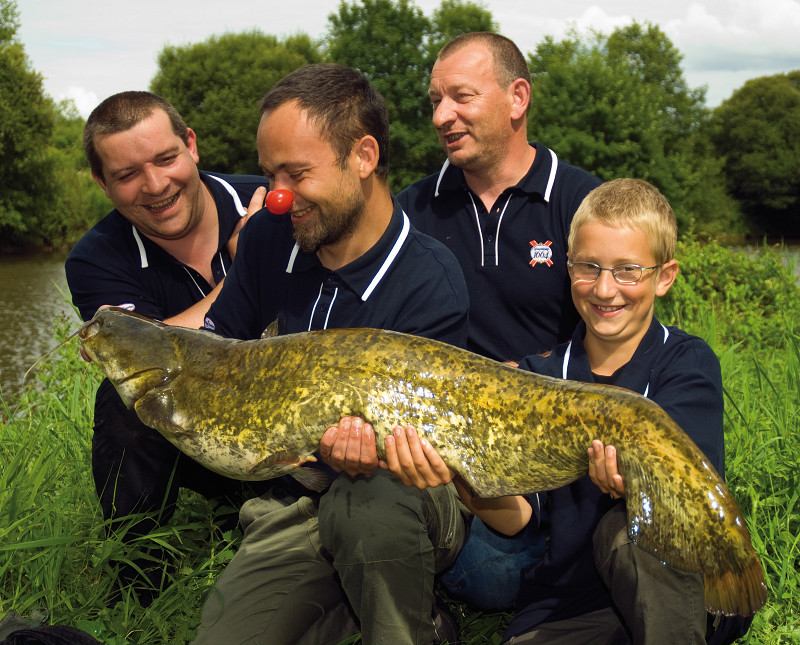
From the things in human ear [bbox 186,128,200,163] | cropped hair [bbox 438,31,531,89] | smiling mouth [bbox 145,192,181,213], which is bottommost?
smiling mouth [bbox 145,192,181,213]

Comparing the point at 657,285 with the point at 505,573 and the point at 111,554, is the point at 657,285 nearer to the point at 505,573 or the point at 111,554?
the point at 505,573

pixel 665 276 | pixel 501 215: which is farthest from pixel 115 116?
pixel 665 276

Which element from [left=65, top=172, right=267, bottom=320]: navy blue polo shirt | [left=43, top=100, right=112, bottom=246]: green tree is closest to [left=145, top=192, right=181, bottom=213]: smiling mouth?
[left=65, top=172, right=267, bottom=320]: navy blue polo shirt

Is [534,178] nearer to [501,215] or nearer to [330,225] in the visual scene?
[501,215]

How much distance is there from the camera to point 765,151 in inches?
2247

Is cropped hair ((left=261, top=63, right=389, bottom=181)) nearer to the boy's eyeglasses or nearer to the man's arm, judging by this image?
the man's arm

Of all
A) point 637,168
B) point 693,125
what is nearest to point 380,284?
point 637,168

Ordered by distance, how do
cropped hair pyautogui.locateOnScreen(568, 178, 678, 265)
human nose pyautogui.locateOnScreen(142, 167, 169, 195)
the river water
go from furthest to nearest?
the river water < human nose pyautogui.locateOnScreen(142, 167, 169, 195) < cropped hair pyautogui.locateOnScreen(568, 178, 678, 265)

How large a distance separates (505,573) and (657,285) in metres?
1.25

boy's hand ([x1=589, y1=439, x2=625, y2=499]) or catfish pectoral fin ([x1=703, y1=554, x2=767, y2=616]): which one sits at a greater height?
boy's hand ([x1=589, y1=439, x2=625, y2=499])

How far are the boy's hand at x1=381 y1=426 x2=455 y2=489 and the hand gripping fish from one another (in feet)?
0.11

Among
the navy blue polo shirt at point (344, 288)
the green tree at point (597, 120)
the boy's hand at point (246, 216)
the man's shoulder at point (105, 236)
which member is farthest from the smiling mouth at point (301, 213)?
the green tree at point (597, 120)

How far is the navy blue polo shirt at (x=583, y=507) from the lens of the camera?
8.27 feet

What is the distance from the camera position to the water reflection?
34.7ft
